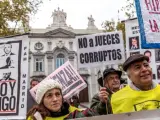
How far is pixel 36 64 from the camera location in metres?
38.4

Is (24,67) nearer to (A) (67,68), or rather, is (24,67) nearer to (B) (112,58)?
(A) (67,68)

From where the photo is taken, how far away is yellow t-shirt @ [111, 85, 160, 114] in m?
2.39

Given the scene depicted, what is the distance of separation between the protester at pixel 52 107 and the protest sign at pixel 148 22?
1067mm

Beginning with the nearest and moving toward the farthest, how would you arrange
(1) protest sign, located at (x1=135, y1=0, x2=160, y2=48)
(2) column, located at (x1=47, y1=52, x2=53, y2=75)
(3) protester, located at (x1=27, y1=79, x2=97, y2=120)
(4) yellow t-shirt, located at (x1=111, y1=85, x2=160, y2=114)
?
(4) yellow t-shirt, located at (x1=111, y1=85, x2=160, y2=114) → (3) protester, located at (x1=27, y1=79, x2=97, y2=120) → (1) protest sign, located at (x1=135, y1=0, x2=160, y2=48) → (2) column, located at (x1=47, y1=52, x2=53, y2=75)

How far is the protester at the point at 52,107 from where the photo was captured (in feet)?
8.81

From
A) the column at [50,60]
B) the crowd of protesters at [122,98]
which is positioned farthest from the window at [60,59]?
the crowd of protesters at [122,98]

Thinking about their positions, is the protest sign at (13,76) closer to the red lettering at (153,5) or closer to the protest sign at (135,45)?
the red lettering at (153,5)

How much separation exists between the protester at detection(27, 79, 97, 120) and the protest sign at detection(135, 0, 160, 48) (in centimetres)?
107

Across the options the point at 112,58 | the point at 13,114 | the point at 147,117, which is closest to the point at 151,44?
the point at 147,117

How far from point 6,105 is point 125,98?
2.42m

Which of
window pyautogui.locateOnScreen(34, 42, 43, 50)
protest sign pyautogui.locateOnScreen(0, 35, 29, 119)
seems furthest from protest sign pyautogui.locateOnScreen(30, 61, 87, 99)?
window pyautogui.locateOnScreen(34, 42, 43, 50)

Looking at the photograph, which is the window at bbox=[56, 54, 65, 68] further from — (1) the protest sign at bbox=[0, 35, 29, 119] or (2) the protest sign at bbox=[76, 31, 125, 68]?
(1) the protest sign at bbox=[0, 35, 29, 119]

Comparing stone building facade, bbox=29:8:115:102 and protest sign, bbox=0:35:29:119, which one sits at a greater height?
stone building facade, bbox=29:8:115:102

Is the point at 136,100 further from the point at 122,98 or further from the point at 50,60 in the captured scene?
the point at 50,60
